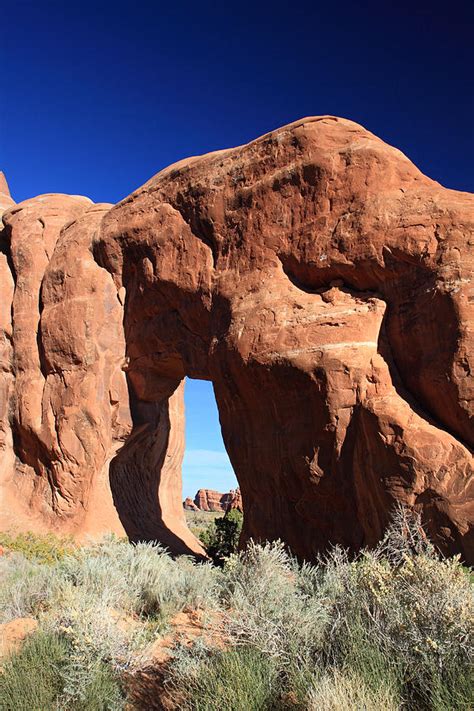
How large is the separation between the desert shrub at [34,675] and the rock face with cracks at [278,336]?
185 inches

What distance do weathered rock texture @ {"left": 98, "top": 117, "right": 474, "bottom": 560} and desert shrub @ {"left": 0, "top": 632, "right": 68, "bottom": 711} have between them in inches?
185

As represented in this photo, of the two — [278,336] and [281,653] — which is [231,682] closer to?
[281,653]

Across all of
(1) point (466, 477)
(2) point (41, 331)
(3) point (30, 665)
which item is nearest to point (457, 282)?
(1) point (466, 477)

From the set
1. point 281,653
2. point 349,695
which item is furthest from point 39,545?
point 349,695

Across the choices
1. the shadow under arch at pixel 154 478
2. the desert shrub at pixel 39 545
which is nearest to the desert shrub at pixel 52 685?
the desert shrub at pixel 39 545

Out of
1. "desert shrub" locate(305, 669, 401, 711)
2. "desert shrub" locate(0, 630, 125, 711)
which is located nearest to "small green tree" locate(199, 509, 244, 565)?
"desert shrub" locate(0, 630, 125, 711)

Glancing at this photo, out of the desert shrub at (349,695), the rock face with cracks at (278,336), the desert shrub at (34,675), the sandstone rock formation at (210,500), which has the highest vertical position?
the rock face with cracks at (278,336)

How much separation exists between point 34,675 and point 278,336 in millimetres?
6161

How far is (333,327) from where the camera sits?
8898mm

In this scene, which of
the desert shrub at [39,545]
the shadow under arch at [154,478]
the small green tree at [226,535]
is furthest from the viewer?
the small green tree at [226,535]

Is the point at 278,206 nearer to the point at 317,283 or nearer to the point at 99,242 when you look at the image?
the point at 317,283

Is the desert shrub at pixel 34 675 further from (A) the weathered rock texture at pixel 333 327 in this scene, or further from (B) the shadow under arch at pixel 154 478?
(B) the shadow under arch at pixel 154 478

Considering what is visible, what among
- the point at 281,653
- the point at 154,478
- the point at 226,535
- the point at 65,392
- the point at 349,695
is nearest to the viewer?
the point at 349,695

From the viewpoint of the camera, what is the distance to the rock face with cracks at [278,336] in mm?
7887
